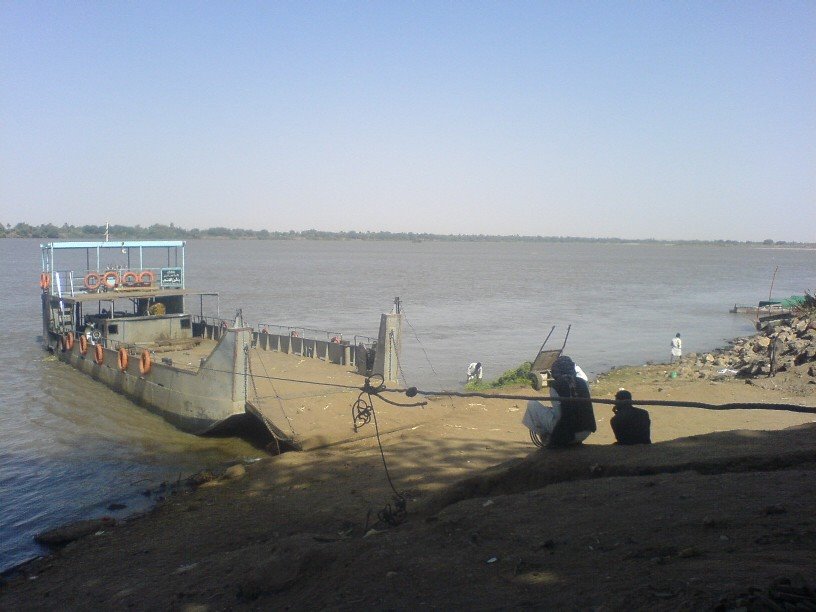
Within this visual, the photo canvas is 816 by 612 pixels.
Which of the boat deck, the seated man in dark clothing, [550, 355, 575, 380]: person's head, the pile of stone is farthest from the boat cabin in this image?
the pile of stone

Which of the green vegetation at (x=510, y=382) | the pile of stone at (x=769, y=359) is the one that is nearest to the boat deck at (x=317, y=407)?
the green vegetation at (x=510, y=382)

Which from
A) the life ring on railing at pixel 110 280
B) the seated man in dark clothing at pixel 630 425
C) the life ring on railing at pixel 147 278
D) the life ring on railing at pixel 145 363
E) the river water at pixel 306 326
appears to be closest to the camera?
the seated man in dark clothing at pixel 630 425

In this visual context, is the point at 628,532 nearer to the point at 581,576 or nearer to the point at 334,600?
the point at 581,576

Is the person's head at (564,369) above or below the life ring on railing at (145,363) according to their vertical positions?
above

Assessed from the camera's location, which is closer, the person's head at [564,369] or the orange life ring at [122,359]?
the person's head at [564,369]

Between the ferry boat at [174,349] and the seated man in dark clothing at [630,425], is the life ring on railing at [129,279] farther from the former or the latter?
the seated man in dark clothing at [630,425]

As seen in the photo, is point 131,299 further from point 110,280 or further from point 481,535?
point 481,535

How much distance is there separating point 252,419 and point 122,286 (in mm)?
10130

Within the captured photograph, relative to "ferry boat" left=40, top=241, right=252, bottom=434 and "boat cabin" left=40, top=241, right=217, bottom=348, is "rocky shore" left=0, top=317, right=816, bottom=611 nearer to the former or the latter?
"ferry boat" left=40, top=241, right=252, bottom=434

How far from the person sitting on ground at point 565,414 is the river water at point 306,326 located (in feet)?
19.6

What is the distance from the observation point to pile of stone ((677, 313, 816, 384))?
19.7 meters

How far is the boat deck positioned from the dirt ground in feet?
4.98

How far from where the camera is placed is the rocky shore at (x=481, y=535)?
189 inches

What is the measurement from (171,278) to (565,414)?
19.7 meters
